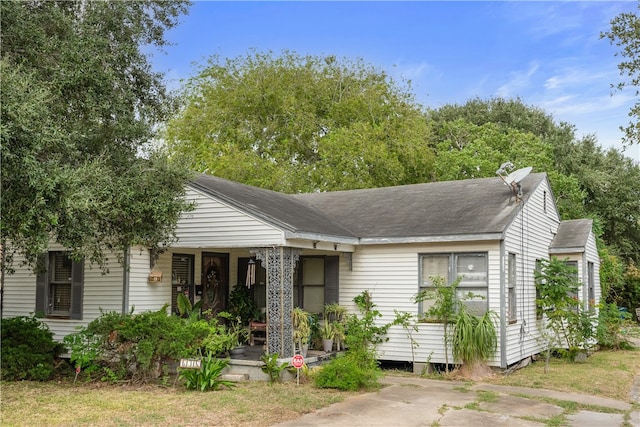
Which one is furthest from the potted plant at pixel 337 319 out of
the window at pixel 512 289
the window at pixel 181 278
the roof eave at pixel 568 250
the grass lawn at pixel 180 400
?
the roof eave at pixel 568 250

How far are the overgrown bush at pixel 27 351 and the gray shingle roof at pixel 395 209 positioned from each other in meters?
4.12

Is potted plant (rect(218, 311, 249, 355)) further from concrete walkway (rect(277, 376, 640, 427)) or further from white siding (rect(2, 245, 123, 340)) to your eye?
concrete walkway (rect(277, 376, 640, 427))

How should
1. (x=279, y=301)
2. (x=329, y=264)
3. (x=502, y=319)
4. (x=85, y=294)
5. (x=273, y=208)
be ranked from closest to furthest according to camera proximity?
(x=279, y=301), (x=502, y=319), (x=85, y=294), (x=273, y=208), (x=329, y=264)

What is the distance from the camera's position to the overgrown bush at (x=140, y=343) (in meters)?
10.1

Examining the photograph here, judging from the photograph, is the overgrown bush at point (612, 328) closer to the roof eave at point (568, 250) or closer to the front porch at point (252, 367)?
the roof eave at point (568, 250)

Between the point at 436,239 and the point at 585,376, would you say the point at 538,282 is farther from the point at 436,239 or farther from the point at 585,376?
the point at 436,239

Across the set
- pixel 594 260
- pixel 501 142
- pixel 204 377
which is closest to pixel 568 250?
pixel 594 260

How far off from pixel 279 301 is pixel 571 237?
29.4 feet

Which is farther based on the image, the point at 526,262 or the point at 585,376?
the point at 526,262

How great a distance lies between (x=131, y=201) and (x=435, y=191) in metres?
8.39

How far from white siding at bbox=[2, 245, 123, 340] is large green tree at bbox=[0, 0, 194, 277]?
1.39m

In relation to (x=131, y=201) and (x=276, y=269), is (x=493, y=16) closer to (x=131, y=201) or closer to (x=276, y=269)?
(x=276, y=269)

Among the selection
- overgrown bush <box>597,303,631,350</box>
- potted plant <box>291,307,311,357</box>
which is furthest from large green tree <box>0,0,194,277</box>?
overgrown bush <box>597,303,631,350</box>

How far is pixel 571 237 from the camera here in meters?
16.0
